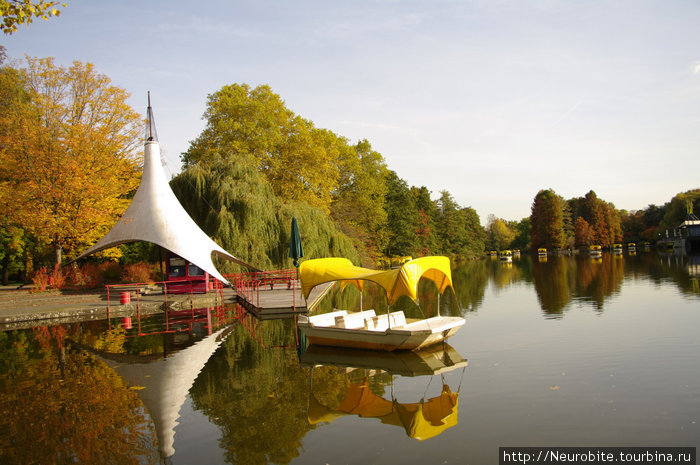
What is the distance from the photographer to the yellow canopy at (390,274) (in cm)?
1184

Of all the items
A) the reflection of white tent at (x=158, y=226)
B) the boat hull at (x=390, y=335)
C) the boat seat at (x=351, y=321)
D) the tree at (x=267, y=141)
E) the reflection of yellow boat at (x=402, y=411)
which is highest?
the tree at (x=267, y=141)

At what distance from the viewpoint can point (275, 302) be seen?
19609 millimetres

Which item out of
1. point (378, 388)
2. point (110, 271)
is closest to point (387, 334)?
point (378, 388)

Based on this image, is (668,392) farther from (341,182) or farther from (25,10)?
(341,182)

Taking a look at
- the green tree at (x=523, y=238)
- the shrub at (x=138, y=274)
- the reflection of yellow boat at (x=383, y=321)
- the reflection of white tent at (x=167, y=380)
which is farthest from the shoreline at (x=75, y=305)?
the green tree at (x=523, y=238)

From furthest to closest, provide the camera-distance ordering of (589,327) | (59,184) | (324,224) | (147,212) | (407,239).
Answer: (407,239) < (324,224) < (59,184) < (147,212) < (589,327)

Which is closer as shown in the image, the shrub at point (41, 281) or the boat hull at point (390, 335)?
the boat hull at point (390, 335)

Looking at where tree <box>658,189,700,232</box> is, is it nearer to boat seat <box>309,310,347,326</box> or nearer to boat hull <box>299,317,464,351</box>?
boat hull <box>299,317,464,351</box>

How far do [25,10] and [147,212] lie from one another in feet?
47.6

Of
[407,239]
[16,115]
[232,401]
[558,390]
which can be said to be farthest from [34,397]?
[407,239]

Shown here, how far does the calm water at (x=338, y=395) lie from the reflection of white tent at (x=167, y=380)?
0.04 meters

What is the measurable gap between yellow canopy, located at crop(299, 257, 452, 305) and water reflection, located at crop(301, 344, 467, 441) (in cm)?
144

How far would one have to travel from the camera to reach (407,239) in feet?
180

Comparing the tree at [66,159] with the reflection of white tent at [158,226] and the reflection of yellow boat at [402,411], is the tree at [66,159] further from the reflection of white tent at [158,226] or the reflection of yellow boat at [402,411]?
the reflection of yellow boat at [402,411]
